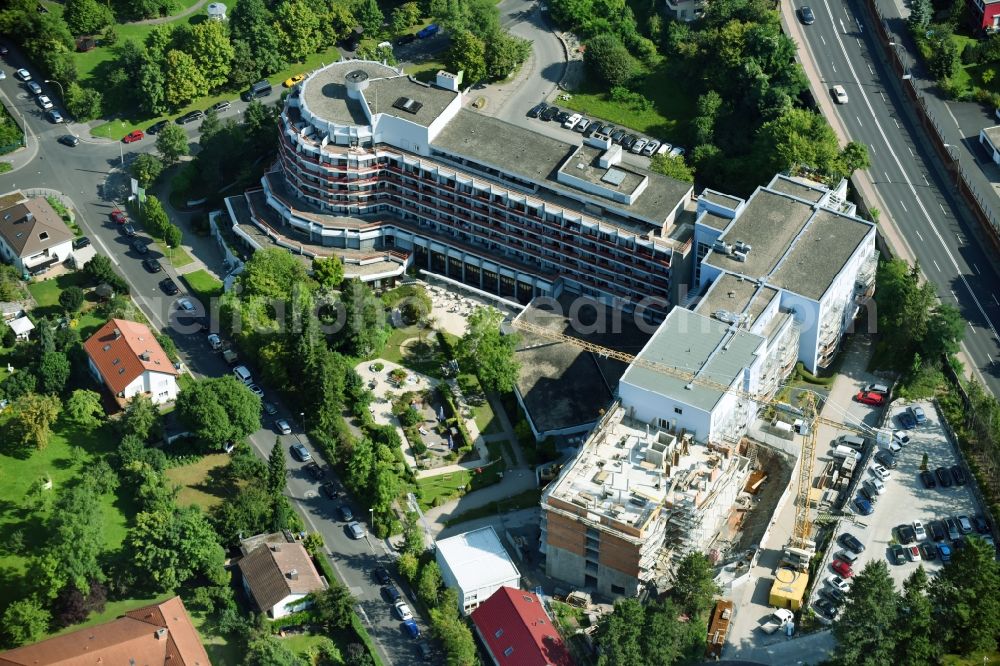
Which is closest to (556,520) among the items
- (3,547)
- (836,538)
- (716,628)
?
(716,628)

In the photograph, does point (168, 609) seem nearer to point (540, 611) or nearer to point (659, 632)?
point (540, 611)

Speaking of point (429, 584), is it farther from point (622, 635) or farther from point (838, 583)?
point (838, 583)

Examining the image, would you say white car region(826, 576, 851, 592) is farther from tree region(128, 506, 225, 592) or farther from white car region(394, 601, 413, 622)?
tree region(128, 506, 225, 592)

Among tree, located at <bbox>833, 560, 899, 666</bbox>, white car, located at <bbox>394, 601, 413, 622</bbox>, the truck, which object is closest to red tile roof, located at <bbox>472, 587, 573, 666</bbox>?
white car, located at <bbox>394, 601, 413, 622</bbox>

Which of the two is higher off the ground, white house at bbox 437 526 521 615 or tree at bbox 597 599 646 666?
tree at bbox 597 599 646 666

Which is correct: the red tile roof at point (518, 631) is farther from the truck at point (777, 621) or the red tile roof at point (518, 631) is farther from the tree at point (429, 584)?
the truck at point (777, 621)
